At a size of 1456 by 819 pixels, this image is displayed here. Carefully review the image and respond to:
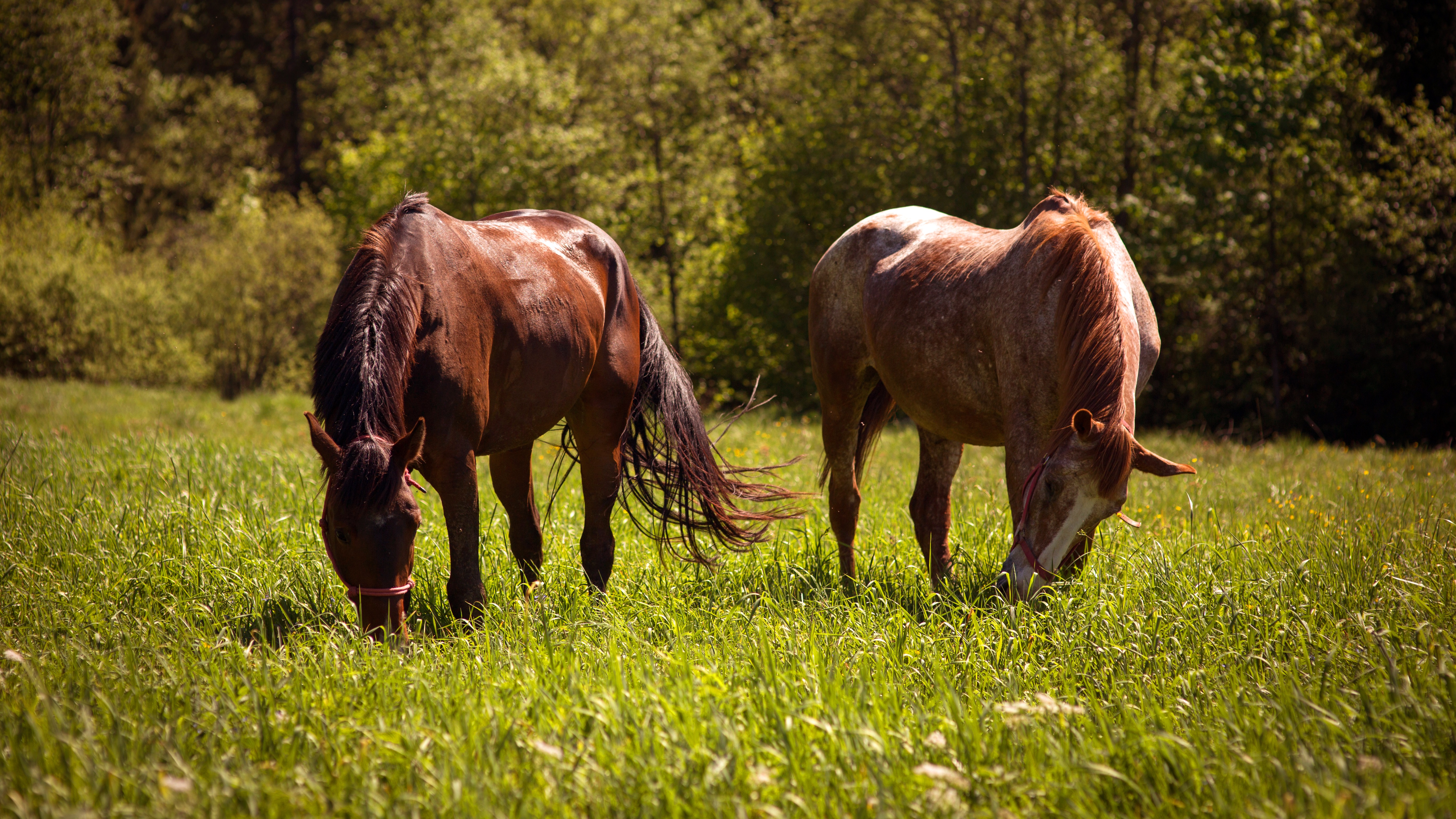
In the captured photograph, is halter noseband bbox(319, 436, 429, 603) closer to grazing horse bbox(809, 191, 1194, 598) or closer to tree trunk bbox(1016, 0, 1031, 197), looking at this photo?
grazing horse bbox(809, 191, 1194, 598)

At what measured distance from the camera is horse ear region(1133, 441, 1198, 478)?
294cm

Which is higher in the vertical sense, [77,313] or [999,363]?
[999,363]

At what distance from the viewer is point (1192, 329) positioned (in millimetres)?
14828

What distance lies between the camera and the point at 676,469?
472 cm

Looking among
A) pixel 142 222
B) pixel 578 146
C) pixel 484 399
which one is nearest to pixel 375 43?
pixel 142 222

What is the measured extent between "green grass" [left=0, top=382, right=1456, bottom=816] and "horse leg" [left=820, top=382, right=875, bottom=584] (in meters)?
0.14

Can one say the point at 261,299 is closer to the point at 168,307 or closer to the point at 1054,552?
the point at 168,307

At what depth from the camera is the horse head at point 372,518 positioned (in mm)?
2773

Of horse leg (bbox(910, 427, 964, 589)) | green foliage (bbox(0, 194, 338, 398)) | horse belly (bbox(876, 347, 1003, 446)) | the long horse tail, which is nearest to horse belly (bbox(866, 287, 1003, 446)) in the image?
horse belly (bbox(876, 347, 1003, 446))

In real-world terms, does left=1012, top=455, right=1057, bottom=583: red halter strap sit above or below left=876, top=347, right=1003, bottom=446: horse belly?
below

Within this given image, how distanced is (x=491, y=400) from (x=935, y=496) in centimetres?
233

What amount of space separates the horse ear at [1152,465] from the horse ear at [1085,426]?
140mm

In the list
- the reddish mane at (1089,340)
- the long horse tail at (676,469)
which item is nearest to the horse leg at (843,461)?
the long horse tail at (676,469)

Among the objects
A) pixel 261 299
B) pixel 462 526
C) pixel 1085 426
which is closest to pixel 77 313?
pixel 261 299
